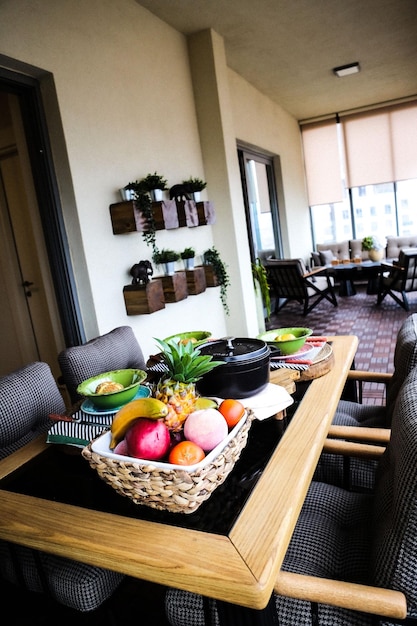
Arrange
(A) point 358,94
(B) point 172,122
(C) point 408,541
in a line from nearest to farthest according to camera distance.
Result: (C) point 408,541 < (B) point 172,122 < (A) point 358,94

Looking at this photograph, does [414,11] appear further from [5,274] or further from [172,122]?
[5,274]

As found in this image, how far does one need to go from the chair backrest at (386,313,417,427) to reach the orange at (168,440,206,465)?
871mm

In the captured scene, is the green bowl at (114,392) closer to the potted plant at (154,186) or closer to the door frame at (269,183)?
the potted plant at (154,186)

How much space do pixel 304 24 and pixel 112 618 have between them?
4.80 metres

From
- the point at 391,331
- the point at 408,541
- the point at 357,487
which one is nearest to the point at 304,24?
the point at 391,331

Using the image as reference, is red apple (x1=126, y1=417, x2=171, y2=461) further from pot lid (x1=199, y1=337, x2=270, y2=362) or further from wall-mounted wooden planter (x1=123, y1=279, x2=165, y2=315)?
wall-mounted wooden planter (x1=123, y1=279, x2=165, y2=315)

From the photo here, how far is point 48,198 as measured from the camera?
2604 millimetres

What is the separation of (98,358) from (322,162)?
7949mm

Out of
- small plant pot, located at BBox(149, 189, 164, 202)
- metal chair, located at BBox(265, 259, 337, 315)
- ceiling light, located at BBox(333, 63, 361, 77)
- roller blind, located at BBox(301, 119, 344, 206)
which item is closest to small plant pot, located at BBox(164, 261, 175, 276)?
small plant pot, located at BBox(149, 189, 164, 202)

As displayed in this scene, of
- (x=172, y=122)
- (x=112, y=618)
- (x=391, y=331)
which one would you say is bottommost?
(x=391, y=331)

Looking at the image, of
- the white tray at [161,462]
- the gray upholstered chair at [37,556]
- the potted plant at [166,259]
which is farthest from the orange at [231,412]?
the potted plant at [166,259]

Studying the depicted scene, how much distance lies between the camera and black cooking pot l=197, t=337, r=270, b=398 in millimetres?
1234

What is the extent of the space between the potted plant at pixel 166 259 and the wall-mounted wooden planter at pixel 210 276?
62 centimetres

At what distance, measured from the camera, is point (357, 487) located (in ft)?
5.02
